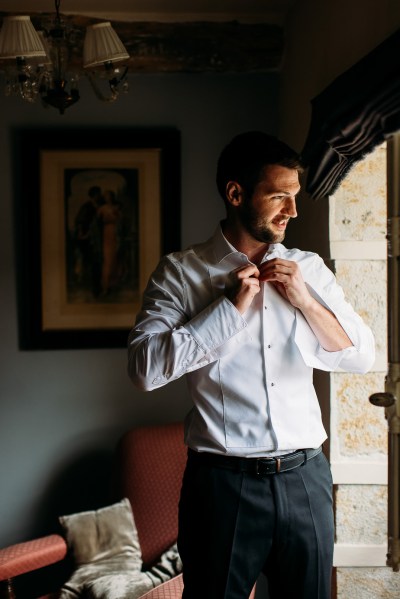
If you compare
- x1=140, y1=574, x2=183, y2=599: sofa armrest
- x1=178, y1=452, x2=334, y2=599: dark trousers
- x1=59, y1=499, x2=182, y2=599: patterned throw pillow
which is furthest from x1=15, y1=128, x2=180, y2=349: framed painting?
x1=178, y1=452, x2=334, y2=599: dark trousers

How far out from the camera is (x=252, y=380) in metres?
1.81

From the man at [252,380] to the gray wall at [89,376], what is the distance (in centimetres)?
143

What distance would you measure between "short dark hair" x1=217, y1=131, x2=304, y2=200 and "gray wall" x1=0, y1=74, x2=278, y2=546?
4.69 ft

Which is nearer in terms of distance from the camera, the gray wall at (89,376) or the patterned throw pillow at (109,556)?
the patterned throw pillow at (109,556)

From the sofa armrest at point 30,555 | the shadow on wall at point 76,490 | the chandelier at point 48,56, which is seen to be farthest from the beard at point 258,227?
the shadow on wall at point 76,490

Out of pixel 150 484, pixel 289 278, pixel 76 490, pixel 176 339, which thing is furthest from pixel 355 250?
pixel 76 490

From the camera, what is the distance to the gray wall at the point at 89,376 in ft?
10.8

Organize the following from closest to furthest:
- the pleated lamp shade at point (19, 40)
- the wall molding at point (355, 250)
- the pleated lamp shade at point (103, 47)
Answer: the pleated lamp shade at point (19, 40) → the pleated lamp shade at point (103, 47) → the wall molding at point (355, 250)

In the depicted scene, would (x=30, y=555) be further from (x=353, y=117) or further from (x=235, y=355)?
(x=353, y=117)

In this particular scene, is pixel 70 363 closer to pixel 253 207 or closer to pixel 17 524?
pixel 17 524

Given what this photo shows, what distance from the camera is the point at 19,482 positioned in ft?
10.9

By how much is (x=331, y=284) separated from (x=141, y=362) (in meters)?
0.57

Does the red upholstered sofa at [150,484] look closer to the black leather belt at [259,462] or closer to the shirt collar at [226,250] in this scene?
the black leather belt at [259,462]

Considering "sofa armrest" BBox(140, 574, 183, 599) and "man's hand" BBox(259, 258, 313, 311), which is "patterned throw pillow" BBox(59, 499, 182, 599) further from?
"man's hand" BBox(259, 258, 313, 311)
